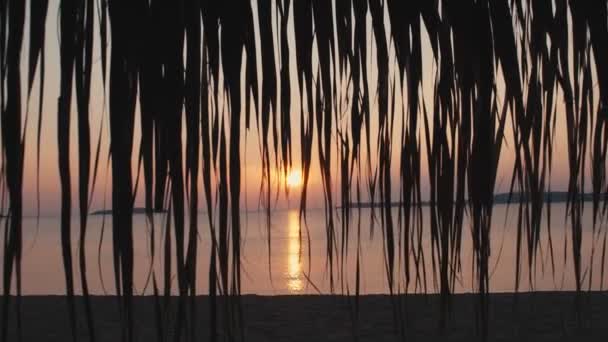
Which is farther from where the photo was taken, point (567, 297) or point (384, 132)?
point (567, 297)

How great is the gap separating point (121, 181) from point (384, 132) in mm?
476

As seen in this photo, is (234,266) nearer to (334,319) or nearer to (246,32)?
(246,32)

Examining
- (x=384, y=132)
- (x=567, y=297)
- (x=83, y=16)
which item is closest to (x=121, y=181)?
(x=83, y=16)

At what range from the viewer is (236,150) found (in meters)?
0.87

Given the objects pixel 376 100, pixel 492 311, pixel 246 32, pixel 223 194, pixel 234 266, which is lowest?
pixel 492 311

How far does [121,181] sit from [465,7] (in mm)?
623

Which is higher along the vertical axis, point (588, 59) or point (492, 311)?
point (588, 59)

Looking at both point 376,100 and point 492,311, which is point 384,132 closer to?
point 376,100

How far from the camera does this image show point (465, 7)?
96 centimetres

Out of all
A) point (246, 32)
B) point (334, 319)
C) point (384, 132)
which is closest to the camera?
point (246, 32)

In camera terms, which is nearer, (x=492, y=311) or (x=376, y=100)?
(x=376, y=100)

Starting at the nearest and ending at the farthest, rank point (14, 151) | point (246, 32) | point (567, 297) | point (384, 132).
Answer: point (14, 151) → point (246, 32) → point (384, 132) → point (567, 297)

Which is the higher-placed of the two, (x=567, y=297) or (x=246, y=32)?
(x=246, y=32)

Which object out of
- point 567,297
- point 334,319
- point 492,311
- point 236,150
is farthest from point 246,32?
point 567,297
